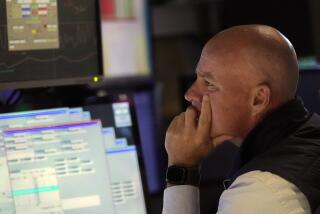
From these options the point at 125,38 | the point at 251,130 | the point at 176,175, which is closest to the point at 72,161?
the point at 176,175

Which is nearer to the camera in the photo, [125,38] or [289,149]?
[289,149]

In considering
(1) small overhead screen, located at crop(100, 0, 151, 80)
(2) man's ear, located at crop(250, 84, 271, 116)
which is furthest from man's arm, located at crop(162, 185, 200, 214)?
(1) small overhead screen, located at crop(100, 0, 151, 80)

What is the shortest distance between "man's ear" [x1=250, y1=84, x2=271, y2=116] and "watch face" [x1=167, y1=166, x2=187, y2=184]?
227mm

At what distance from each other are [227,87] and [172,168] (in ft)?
0.82

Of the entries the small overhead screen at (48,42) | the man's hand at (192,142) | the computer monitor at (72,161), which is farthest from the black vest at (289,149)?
the small overhead screen at (48,42)

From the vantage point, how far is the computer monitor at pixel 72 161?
1.50 m

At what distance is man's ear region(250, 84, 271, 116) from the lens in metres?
1.39

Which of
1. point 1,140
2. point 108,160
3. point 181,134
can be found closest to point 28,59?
point 1,140

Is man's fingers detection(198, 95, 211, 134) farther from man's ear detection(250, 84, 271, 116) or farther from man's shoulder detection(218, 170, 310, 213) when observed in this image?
man's shoulder detection(218, 170, 310, 213)

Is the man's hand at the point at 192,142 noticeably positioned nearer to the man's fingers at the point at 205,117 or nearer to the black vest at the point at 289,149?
the man's fingers at the point at 205,117

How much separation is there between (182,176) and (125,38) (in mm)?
2442

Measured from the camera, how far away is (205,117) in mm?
1491

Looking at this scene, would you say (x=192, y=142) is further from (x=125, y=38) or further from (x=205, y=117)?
(x=125, y=38)

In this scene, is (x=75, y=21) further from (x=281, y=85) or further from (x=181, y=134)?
(x=281, y=85)
